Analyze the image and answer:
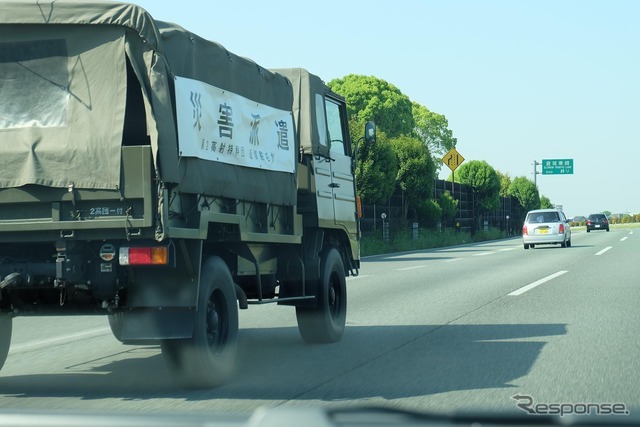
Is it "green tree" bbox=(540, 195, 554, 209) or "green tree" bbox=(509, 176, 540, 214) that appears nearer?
"green tree" bbox=(509, 176, 540, 214)

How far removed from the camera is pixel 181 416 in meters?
1.96

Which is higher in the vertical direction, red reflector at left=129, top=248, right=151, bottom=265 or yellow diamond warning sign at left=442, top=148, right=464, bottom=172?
yellow diamond warning sign at left=442, top=148, right=464, bottom=172

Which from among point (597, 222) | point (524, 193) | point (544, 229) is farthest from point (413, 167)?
point (524, 193)

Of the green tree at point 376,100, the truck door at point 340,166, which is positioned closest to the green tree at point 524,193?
the green tree at point 376,100

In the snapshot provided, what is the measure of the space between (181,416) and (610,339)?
865 cm

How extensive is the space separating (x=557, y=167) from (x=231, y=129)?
98.2 m

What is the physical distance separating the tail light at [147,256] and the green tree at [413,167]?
Answer: 1544 inches

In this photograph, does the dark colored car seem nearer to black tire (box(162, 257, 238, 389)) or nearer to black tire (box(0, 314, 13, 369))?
black tire (box(162, 257, 238, 389))

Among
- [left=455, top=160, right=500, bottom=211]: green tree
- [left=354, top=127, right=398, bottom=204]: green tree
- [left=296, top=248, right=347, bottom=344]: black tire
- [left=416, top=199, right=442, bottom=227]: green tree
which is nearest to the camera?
[left=296, top=248, right=347, bottom=344]: black tire

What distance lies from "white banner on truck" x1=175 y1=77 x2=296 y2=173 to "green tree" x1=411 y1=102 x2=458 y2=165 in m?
92.6

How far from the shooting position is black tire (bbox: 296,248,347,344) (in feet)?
32.4

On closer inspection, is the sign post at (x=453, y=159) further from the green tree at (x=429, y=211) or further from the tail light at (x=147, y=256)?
the tail light at (x=147, y=256)

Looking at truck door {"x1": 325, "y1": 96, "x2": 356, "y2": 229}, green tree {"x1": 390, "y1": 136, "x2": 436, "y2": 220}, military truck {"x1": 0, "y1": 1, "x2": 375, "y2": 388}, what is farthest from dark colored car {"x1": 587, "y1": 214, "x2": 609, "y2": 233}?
military truck {"x1": 0, "y1": 1, "x2": 375, "y2": 388}

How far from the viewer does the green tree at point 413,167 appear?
150ft
